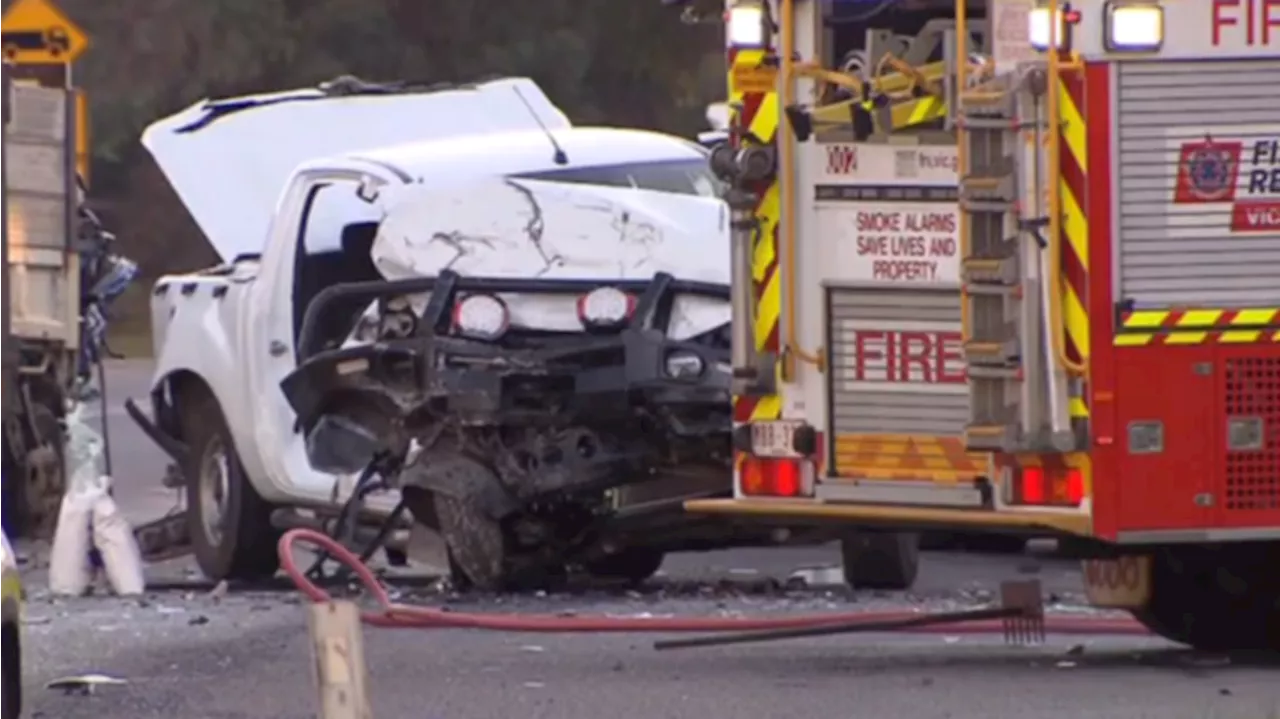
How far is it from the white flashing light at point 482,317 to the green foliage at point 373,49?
2344 cm

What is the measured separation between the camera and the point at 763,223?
1144cm

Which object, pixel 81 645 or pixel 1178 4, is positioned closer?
pixel 1178 4

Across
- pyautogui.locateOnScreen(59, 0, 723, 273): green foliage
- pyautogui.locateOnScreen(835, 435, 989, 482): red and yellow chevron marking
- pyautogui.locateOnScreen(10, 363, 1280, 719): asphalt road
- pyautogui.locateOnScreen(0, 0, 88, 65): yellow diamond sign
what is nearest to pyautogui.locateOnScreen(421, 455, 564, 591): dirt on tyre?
pyautogui.locateOnScreen(10, 363, 1280, 719): asphalt road

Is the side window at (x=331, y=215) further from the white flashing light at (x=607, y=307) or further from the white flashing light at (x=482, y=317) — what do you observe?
the white flashing light at (x=607, y=307)

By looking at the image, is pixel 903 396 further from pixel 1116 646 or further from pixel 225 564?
pixel 225 564

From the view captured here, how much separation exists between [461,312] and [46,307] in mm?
5450

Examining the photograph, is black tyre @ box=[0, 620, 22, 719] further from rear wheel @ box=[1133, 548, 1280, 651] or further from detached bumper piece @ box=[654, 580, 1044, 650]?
rear wheel @ box=[1133, 548, 1280, 651]

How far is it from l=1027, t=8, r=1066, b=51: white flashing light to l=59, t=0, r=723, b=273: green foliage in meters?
26.6

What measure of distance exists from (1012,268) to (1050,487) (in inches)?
26.1

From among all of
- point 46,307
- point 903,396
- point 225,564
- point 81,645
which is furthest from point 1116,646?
point 46,307

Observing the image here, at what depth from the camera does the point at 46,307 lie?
18.4 meters

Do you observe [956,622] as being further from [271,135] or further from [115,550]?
[271,135]

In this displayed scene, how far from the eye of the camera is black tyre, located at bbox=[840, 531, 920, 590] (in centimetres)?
1445

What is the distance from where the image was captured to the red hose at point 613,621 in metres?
12.0
